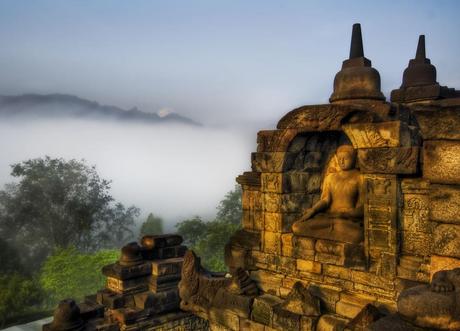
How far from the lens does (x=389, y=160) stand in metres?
4.79

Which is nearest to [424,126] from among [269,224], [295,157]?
[295,157]

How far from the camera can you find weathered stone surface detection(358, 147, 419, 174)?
4594mm

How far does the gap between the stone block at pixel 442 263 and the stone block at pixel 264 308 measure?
271 cm

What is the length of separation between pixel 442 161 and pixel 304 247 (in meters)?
2.75

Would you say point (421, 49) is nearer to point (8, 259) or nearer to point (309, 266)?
point (309, 266)

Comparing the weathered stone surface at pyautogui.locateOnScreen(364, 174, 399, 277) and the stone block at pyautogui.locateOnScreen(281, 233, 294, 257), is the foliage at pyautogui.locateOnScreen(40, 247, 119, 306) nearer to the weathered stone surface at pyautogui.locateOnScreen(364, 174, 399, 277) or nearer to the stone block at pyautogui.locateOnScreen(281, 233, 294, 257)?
the stone block at pyautogui.locateOnScreen(281, 233, 294, 257)

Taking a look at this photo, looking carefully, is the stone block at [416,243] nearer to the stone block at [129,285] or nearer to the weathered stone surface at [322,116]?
the weathered stone surface at [322,116]

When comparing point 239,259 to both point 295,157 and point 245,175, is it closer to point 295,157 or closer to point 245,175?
point 245,175

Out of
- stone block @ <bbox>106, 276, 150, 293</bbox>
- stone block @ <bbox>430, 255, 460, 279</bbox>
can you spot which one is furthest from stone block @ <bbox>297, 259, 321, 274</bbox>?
stone block @ <bbox>106, 276, 150, 293</bbox>

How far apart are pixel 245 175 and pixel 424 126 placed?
3.62 metres

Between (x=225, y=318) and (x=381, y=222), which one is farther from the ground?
(x=381, y=222)

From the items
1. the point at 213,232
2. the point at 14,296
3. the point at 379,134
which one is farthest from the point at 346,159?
the point at 213,232

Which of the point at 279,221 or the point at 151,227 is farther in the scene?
the point at 151,227

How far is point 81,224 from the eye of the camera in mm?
35875
